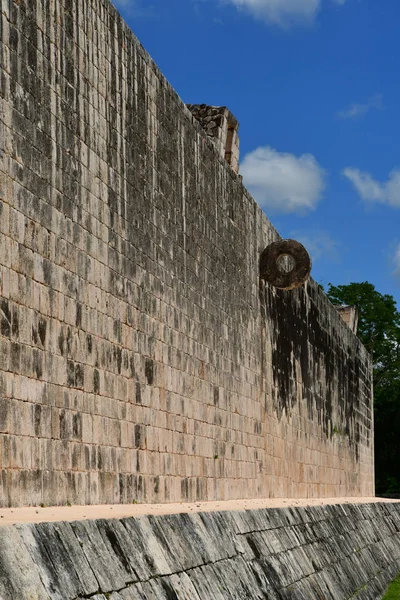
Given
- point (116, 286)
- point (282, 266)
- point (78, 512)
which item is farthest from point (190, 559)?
point (282, 266)

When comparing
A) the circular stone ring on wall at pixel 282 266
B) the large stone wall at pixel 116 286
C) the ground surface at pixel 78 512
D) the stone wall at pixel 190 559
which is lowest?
the stone wall at pixel 190 559

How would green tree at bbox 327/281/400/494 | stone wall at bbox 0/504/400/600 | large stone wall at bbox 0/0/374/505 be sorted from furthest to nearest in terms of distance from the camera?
green tree at bbox 327/281/400/494
large stone wall at bbox 0/0/374/505
stone wall at bbox 0/504/400/600

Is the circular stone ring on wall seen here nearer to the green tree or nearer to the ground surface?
the ground surface

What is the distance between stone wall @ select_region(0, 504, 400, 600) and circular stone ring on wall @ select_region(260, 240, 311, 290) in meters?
6.13

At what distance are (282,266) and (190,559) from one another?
36.6 ft

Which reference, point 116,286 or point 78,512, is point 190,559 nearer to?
point 78,512

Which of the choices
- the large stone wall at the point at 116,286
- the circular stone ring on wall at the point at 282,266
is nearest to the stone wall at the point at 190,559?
the large stone wall at the point at 116,286

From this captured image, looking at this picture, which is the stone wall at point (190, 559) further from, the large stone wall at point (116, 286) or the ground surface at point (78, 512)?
the large stone wall at point (116, 286)

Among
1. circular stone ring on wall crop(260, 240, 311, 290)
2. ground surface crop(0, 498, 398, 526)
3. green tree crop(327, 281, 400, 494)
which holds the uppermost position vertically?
green tree crop(327, 281, 400, 494)

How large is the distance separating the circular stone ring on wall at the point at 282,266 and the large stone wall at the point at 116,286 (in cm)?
21

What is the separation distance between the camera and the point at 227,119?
50.8ft

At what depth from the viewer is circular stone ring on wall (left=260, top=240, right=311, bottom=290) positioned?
16.2 meters

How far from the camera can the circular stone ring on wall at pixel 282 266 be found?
53.3 ft

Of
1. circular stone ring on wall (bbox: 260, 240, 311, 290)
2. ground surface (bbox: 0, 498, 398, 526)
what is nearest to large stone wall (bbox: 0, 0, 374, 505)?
circular stone ring on wall (bbox: 260, 240, 311, 290)
